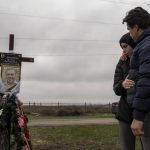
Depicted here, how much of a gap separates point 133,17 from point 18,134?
11.5 feet

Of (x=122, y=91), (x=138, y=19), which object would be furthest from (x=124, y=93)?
(x=138, y=19)

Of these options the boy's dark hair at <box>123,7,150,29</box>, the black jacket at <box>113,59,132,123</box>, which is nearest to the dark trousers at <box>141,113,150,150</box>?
the boy's dark hair at <box>123,7,150,29</box>

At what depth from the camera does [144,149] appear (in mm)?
4785

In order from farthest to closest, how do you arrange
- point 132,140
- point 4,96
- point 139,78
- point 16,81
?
point 16,81
point 4,96
point 132,140
point 139,78

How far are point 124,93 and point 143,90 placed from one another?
118 cm

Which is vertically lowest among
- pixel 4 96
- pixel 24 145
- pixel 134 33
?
pixel 24 145

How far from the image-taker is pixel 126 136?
5.71 m

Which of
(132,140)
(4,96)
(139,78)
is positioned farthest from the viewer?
(4,96)

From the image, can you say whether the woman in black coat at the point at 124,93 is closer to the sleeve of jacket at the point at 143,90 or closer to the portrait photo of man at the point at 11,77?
the sleeve of jacket at the point at 143,90

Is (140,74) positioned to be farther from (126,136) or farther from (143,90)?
(126,136)

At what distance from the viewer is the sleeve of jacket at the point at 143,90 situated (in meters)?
4.44

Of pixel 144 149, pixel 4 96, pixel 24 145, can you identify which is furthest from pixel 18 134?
pixel 144 149

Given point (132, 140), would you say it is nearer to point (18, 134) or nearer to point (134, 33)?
point (134, 33)

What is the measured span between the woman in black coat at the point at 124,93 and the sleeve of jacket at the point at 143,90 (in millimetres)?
911
